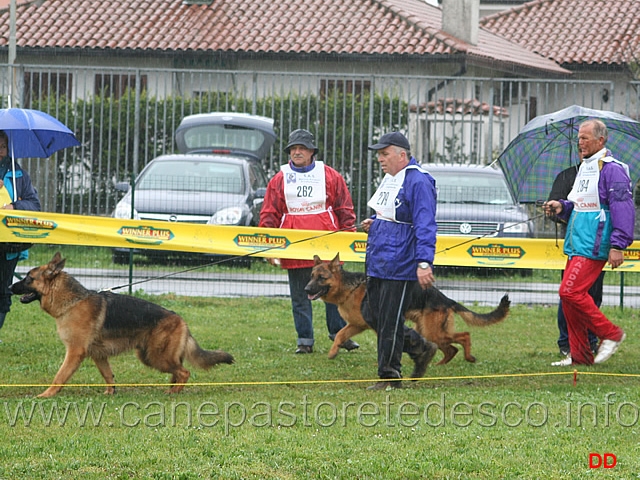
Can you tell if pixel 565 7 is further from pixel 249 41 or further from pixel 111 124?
pixel 111 124

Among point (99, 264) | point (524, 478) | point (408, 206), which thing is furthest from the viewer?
point (99, 264)

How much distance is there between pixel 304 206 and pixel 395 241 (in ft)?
7.46

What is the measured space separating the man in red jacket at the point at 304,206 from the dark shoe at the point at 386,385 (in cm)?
190

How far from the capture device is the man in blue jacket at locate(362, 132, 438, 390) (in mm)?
7617

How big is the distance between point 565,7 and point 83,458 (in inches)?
1384

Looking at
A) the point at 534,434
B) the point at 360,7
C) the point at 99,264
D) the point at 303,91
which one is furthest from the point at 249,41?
the point at 534,434

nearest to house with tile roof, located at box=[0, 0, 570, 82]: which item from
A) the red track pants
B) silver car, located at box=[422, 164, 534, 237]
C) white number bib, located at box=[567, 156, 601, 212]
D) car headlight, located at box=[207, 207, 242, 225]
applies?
silver car, located at box=[422, 164, 534, 237]

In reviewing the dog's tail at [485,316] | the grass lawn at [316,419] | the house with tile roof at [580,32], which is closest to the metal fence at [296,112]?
the grass lawn at [316,419]

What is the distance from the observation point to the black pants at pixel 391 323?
25.7ft

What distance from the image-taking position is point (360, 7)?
3009 cm

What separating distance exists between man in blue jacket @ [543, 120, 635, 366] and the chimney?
70.6ft

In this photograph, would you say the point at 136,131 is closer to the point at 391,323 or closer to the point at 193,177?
the point at 193,177

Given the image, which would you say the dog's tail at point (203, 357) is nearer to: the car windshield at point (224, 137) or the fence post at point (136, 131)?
the car windshield at point (224, 137)

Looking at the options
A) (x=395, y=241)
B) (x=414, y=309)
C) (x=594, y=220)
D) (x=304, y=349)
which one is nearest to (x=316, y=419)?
(x=395, y=241)
